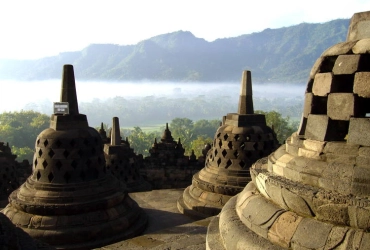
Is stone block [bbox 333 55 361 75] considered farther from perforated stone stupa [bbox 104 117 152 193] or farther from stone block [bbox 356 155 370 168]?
perforated stone stupa [bbox 104 117 152 193]

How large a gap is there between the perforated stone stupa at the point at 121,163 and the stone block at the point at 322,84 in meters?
9.80

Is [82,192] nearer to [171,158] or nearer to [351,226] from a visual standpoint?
[351,226]

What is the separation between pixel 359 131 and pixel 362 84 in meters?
0.43

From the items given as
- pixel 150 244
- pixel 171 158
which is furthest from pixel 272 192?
pixel 171 158

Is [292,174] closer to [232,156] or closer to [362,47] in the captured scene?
[362,47]

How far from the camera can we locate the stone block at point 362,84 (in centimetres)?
318

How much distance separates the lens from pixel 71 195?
803 centimetres

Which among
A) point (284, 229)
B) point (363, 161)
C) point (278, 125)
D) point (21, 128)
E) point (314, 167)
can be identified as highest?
point (363, 161)

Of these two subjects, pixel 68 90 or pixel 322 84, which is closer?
pixel 322 84

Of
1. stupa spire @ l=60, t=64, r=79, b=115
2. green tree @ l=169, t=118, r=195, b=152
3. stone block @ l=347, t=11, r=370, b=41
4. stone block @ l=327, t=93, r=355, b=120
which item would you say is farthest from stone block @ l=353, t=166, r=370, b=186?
green tree @ l=169, t=118, r=195, b=152

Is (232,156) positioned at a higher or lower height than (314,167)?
lower

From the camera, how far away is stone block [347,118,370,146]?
3133 mm

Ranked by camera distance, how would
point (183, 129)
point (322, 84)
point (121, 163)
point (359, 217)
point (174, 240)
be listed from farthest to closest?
point (183, 129), point (121, 163), point (174, 240), point (322, 84), point (359, 217)

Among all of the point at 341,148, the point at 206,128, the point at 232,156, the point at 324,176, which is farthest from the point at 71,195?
the point at 206,128
